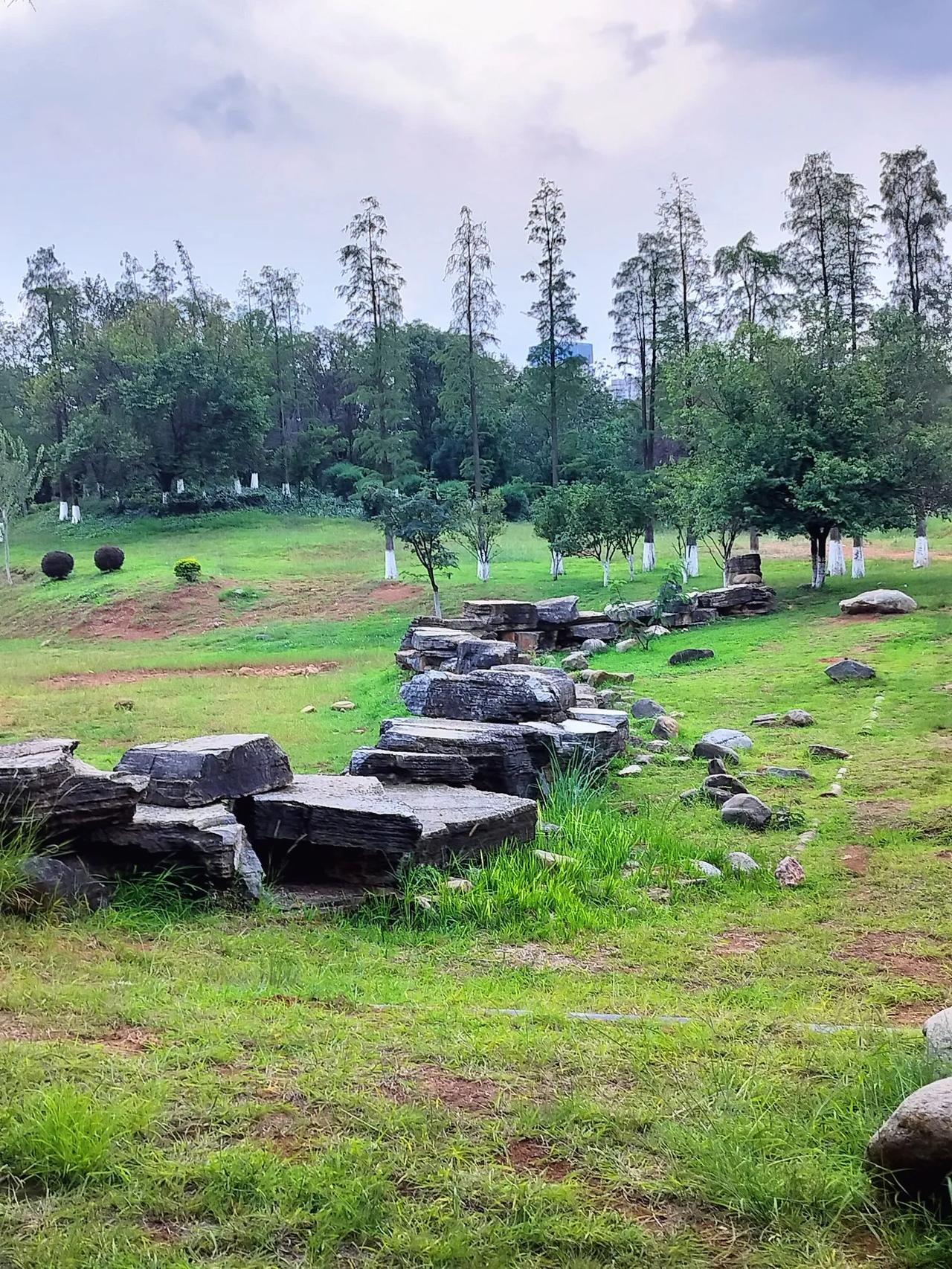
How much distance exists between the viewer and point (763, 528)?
23.9 metres

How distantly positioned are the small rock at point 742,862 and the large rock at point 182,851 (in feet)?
9.86

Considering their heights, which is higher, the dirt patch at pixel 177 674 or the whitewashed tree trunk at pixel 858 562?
the whitewashed tree trunk at pixel 858 562

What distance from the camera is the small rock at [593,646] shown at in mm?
18469

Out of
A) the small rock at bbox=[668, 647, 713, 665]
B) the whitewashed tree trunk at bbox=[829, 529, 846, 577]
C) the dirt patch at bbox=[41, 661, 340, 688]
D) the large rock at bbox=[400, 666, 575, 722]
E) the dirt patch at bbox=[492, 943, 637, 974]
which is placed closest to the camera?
the dirt patch at bbox=[492, 943, 637, 974]

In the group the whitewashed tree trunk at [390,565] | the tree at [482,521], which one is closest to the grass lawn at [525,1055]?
the tree at [482,521]

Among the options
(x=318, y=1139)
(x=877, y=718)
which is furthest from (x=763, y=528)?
(x=318, y=1139)

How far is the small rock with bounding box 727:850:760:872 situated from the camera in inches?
253

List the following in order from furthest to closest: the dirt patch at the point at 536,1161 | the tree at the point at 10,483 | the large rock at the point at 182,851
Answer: the tree at the point at 10,483 < the large rock at the point at 182,851 < the dirt patch at the point at 536,1161

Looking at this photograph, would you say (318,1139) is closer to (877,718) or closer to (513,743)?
(513,743)

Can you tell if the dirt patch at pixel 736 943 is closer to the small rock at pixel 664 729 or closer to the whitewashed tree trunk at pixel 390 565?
the small rock at pixel 664 729

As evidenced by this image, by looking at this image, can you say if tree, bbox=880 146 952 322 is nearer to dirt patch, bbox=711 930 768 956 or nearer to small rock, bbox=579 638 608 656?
small rock, bbox=579 638 608 656

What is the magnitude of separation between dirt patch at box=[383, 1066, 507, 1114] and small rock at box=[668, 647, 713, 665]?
43.6 ft

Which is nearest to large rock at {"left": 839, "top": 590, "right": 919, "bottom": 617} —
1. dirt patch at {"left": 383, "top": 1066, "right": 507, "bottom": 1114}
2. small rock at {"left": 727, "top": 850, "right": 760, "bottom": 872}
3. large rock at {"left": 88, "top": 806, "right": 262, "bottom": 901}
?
small rock at {"left": 727, "top": 850, "right": 760, "bottom": 872}

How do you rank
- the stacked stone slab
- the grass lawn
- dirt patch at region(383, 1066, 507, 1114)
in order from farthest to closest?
the stacked stone slab, dirt patch at region(383, 1066, 507, 1114), the grass lawn
